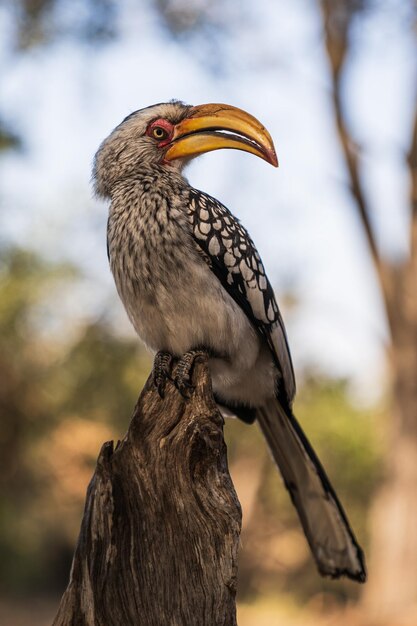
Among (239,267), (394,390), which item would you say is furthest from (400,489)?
(239,267)

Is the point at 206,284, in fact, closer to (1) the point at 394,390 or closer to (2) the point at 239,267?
(2) the point at 239,267

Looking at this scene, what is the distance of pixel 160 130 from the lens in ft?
11.4

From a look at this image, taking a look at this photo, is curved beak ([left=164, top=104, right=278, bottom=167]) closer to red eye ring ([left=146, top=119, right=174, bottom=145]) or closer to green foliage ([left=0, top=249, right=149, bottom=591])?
red eye ring ([left=146, top=119, right=174, bottom=145])

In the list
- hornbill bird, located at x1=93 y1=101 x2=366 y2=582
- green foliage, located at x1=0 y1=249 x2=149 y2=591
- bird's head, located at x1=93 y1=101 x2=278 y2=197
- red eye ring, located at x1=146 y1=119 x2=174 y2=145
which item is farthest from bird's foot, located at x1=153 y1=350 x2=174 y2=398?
green foliage, located at x1=0 y1=249 x2=149 y2=591

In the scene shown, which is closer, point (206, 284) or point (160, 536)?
point (160, 536)

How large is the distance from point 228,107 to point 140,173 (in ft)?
1.48

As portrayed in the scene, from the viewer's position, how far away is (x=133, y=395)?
12242 mm

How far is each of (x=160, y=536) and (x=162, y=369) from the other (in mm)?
656

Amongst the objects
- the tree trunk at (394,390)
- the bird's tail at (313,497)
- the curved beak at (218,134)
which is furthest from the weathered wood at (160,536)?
the tree trunk at (394,390)

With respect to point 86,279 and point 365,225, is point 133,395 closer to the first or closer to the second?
point 86,279

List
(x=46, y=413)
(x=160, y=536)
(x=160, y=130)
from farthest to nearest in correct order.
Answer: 1. (x=46, y=413)
2. (x=160, y=130)
3. (x=160, y=536)

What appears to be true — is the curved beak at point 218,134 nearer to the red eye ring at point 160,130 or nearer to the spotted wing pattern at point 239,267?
the red eye ring at point 160,130

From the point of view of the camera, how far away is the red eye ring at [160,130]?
3453 mm

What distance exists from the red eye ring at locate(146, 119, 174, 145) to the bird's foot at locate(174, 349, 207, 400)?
952mm
